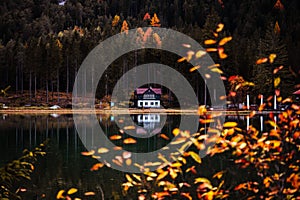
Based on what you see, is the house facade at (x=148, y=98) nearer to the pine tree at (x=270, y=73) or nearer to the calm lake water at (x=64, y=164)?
the pine tree at (x=270, y=73)

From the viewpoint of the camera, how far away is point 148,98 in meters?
63.8

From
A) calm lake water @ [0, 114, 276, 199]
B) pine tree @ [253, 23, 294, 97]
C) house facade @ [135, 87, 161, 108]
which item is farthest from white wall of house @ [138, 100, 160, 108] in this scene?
calm lake water @ [0, 114, 276, 199]

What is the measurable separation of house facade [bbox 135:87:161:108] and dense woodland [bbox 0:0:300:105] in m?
5.82

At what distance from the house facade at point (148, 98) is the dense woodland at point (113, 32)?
19.1 feet

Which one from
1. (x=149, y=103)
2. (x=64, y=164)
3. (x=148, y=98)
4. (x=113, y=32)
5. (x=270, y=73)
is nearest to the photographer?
(x=64, y=164)

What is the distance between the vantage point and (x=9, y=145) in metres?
23.0

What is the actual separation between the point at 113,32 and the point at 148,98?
56.2 ft

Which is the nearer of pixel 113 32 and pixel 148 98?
pixel 148 98

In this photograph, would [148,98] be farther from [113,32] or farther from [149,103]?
[113,32]

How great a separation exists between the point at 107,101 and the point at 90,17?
63459 millimetres

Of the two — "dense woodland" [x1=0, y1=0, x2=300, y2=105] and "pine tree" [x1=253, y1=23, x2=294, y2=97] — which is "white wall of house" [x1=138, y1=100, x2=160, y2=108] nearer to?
"dense woodland" [x1=0, y1=0, x2=300, y2=105]

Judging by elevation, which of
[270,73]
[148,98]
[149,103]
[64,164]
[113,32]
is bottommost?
[64,164]

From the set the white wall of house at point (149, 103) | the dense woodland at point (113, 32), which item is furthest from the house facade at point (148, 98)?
the dense woodland at point (113, 32)

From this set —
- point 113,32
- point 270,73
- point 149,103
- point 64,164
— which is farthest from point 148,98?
point 64,164
